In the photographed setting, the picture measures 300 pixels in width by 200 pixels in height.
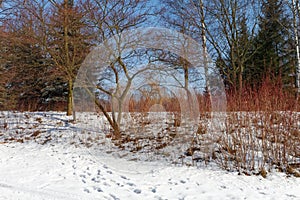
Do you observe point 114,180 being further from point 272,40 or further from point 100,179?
point 272,40

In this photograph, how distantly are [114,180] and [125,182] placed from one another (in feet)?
0.55

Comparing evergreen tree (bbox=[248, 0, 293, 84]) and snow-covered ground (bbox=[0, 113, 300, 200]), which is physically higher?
evergreen tree (bbox=[248, 0, 293, 84])

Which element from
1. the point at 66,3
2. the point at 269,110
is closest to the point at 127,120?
the point at 269,110

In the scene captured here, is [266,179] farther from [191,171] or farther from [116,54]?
[116,54]

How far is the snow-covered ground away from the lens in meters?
2.25

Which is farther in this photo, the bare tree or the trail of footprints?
the bare tree

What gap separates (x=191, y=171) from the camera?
2.93 metres

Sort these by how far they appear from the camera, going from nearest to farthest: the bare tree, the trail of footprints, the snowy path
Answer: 1. the snowy path
2. the trail of footprints
3. the bare tree

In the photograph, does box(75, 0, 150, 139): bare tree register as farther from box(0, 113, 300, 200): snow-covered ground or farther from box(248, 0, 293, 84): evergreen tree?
box(248, 0, 293, 84): evergreen tree

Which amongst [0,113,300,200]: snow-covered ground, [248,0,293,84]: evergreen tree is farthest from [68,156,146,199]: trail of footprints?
[248,0,293,84]: evergreen tree

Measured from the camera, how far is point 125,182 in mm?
2617

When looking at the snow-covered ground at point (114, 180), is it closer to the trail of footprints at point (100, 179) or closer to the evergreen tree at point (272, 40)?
the trail of footprints at point (100, 179)

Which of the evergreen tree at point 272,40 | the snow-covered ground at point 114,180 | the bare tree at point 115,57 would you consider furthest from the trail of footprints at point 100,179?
the evergreen tree at point 272,40

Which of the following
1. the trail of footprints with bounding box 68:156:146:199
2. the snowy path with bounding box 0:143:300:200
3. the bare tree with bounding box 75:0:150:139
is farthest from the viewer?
the bare tree with bounding box 75:0:150:139
